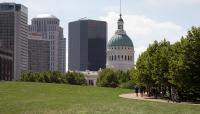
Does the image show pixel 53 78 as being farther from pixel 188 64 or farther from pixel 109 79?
pixel 188 64

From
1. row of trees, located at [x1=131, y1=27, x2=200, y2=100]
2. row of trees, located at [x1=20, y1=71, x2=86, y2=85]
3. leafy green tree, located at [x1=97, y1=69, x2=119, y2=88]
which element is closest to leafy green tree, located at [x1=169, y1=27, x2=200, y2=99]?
row of trees, located at [x1=131, y1=27, x2=200, y2=100]

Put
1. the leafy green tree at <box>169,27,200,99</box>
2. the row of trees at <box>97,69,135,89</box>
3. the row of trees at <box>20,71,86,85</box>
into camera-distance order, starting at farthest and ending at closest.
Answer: the row of trees at <box>97,69,135,89</box>, the row of trees at <box>20,71,86,85</box>, the leafy green tree at <box>169,27,200,99</box>

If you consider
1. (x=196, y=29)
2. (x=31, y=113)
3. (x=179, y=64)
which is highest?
(x=196, y=29)

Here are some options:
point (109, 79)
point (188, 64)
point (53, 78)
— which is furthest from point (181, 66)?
point (109, 79)

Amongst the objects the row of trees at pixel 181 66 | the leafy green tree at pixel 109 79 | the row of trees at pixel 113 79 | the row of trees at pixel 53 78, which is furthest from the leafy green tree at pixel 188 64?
the leafy green tree at pixel 109 79

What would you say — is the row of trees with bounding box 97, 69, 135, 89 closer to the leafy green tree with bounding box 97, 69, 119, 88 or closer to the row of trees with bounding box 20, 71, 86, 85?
the leafy green tree with bounding box 97, 69, 119, 88

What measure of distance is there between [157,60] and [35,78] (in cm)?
8887

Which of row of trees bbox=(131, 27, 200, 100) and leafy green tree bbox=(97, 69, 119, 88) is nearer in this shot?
row of trees bbox=(131, 27, 200, 100)

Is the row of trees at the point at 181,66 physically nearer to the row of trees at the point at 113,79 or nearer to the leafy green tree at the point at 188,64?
the leafy green tree at the point at 188,64

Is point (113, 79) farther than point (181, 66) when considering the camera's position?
Yes

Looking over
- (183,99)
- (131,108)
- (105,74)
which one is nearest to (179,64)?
(183,99)

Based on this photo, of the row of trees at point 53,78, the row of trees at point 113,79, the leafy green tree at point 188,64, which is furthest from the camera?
the row of trees at point 113,79

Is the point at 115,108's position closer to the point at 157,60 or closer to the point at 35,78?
the point at 157,60

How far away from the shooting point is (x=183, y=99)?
64.4 metres
